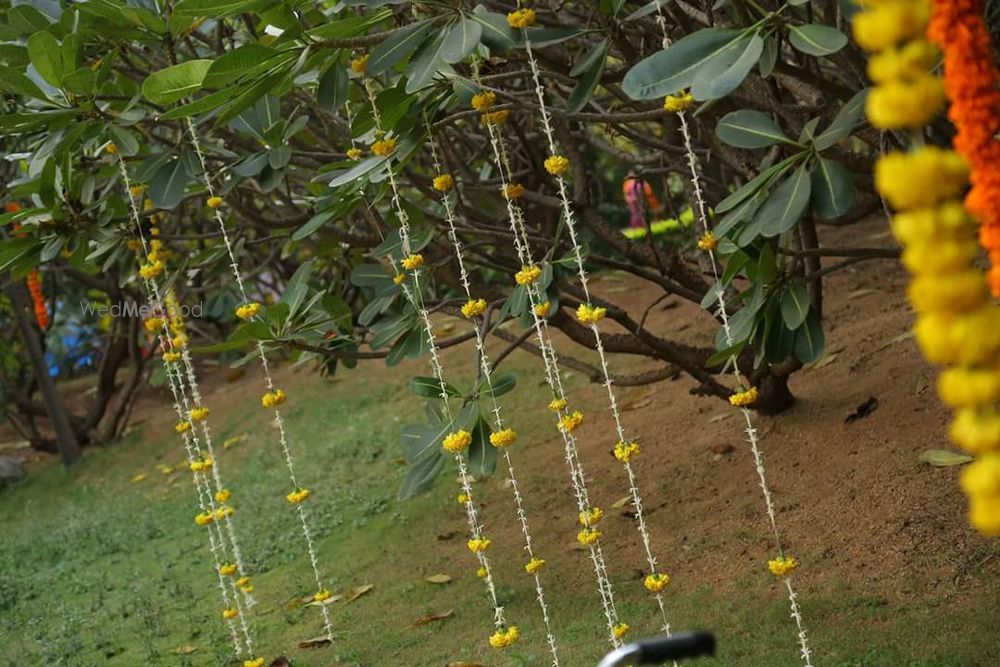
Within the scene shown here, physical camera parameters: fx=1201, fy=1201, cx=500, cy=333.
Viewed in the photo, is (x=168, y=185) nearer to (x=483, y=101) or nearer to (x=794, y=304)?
(x=483, y=101)

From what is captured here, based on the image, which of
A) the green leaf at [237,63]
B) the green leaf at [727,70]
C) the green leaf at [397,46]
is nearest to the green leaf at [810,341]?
the green leaf at [727,70]

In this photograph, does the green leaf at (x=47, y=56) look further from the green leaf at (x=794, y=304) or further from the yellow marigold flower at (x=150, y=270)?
the green leaf at (x=794, y=304)

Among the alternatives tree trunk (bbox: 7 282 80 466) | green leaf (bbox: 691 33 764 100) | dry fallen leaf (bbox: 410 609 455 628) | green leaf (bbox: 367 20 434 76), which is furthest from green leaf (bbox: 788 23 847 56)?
tree trunk (bbox: 7 282 80 466)

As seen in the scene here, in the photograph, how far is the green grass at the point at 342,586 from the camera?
132 inches

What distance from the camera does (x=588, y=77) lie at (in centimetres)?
294

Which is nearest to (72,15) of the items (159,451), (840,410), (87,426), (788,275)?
(788,275)

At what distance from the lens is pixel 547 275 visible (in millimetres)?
3670

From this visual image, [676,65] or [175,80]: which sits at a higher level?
[175,80]

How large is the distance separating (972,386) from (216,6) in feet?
6.48

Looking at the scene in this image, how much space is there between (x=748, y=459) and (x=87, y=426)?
24.3 ft

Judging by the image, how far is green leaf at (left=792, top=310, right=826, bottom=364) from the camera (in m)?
3.34

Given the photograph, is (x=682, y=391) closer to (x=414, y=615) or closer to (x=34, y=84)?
(x=414, y=615)

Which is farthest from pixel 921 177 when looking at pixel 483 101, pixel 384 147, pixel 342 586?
pixel 342 586

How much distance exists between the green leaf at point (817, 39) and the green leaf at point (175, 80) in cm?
132
